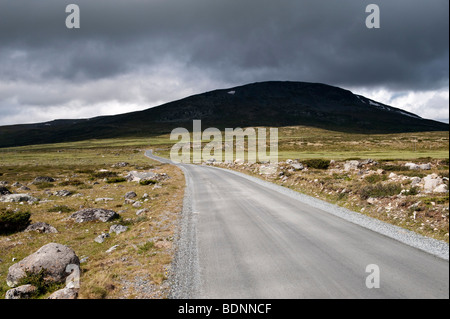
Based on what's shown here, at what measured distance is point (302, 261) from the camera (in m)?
8.34

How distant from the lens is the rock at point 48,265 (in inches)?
340

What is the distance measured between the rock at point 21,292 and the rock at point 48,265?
505mm

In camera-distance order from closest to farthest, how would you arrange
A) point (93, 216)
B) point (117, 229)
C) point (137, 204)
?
point (117, 229)
point (93, 216)
point (137, 204)

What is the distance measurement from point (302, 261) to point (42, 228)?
15650 mm

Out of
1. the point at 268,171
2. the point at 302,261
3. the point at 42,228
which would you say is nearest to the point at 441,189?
the point at 302,261

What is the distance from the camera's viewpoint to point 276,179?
102 ft

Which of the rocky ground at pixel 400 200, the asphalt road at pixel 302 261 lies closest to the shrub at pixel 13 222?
the asphalt road at pixel 302 261

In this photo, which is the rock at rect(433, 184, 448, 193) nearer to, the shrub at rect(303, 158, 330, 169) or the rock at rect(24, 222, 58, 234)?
the shrub at rect(303, 158, 330, 169)

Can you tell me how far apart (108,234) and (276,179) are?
21459 millimetres

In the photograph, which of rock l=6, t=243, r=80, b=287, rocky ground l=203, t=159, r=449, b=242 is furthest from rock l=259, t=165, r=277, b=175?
rock l=6, t=243, r=80, b=287

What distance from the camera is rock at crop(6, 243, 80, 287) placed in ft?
28.4

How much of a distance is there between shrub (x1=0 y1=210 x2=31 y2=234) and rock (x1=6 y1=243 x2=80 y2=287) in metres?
8.38

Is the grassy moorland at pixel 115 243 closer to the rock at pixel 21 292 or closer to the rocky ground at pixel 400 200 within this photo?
the rock at pixel 21 292

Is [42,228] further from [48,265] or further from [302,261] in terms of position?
[302,261]
